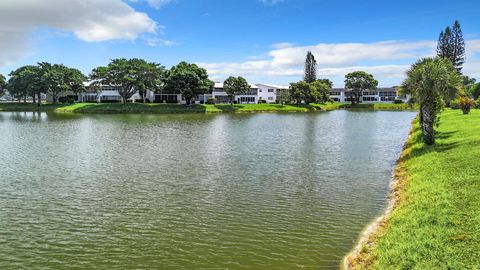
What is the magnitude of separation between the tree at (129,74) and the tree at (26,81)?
1953 cm

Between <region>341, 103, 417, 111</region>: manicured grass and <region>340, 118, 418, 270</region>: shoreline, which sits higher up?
<region>341, 103, 417, 111</region>: manicured grass

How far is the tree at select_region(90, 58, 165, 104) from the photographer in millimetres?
116750

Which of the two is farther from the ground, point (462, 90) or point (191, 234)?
point (462, 90)

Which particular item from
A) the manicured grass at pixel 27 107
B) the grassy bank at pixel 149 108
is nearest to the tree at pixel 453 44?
the grassy bank at pixel 149 108

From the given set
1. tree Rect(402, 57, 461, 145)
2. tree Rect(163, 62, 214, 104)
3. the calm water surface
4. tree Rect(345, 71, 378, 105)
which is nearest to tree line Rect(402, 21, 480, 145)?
tree Rect(402, 57, 461, 145)

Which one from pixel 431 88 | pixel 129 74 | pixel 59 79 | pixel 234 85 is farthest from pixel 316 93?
pixel 431 88

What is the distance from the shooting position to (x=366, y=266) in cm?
1290

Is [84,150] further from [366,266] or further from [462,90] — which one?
[462,90]

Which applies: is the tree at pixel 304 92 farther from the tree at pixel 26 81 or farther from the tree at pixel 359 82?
the tree at pixel 26 81

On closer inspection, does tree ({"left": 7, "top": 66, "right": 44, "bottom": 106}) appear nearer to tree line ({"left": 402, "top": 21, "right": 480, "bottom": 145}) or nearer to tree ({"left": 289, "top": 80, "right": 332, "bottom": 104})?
tree ({"left": 289, "top": 80, "right": 332, "bottom": 104})

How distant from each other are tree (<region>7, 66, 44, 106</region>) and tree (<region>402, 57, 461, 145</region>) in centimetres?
12043

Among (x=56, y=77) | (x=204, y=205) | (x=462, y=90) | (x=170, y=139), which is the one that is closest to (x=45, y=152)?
(x=170, y=139)

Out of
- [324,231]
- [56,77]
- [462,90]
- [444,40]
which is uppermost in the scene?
[444,40]

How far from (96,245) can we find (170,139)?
35476 millimetres
